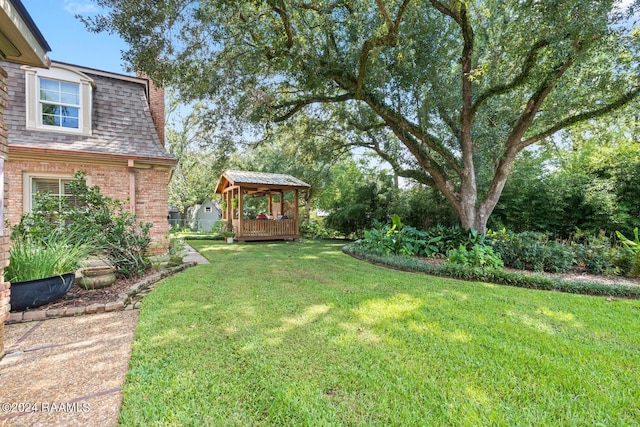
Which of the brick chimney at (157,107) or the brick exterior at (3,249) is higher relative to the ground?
the brick chimney at (157,107)

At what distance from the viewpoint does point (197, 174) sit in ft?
86.9

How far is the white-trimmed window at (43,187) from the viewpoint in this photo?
7234 millimetres

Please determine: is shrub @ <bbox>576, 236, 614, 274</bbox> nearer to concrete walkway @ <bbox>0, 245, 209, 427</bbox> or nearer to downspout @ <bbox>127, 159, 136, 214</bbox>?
concrete walkway @ <bbox>0, 245, 209, 427</bbox>

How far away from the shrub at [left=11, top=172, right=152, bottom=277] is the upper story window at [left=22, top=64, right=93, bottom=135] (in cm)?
318

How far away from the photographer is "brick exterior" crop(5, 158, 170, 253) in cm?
707

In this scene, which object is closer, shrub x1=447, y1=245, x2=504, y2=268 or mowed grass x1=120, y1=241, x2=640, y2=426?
mowed grass x1=120, y1=241, x2=640, y2=426

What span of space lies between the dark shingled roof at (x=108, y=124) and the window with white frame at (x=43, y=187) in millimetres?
879

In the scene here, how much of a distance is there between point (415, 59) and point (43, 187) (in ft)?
34.8

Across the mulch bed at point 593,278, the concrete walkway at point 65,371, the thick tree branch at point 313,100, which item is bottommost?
the mulch bed at point 593,278

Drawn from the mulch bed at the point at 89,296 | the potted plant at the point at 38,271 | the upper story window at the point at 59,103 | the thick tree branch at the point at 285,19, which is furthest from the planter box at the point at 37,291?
the thick tree branch at the point at 285,19

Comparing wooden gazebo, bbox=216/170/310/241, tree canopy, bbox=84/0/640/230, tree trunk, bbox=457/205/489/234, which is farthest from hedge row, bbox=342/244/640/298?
wooden gazebo, bbox=216/170/310/241

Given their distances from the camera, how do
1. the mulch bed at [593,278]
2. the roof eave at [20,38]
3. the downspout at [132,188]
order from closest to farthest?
1. the roof eave at [20,38]
2. the mulch bed at [593,278]
3. the downspout at [132,188]

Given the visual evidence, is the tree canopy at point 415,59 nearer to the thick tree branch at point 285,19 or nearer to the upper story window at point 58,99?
the thick tree branch at point 285,19

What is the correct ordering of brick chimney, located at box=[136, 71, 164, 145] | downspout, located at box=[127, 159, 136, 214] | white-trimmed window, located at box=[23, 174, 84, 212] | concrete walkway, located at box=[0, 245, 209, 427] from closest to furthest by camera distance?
concrete walkway, located at box=[0, 245, 209, 427] < white-trimmed window, located at box=[23, 174, 84, 212] < downspout, located at box=[127, 159, 136, 214] < brick chimney, located at box=[136, 71, 164, 145]
